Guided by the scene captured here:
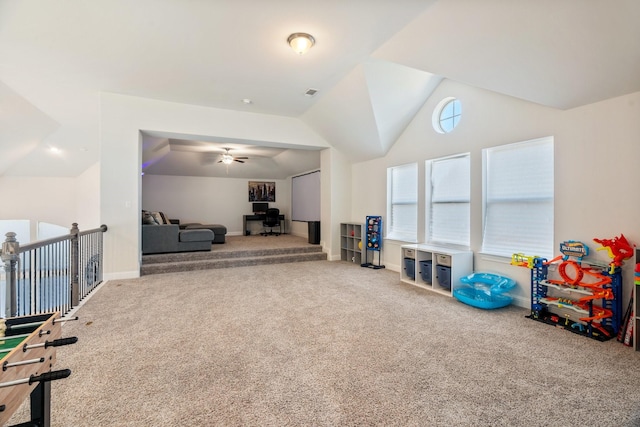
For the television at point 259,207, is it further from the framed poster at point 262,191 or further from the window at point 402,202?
the window at point 402,202

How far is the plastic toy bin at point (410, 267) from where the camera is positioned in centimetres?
470

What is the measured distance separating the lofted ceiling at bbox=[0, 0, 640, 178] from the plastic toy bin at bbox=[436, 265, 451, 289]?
233 centimetres

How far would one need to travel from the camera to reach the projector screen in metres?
8.80

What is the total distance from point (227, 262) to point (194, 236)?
0.95 m

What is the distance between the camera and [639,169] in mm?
2654

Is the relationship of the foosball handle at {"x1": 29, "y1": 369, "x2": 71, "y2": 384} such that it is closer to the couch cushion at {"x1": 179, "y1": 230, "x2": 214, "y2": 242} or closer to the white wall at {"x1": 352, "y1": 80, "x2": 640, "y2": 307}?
the white wall at {"x1": 352, "y1": 80, "x2": 640, "y2": 307}

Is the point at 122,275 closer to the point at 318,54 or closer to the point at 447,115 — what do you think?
the point at 318,54

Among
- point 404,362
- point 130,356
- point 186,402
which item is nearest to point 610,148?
point 404,362

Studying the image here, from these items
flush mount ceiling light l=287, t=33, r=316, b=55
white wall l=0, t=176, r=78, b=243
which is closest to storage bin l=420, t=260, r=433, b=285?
flush mount ceiling light l=287, t=33, r=316, b=55

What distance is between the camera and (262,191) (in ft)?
35.1

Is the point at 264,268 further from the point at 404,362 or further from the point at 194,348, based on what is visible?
the point at 404,362

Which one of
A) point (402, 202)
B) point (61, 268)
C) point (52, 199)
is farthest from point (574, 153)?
point (52, 199)

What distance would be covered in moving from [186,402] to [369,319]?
1.94m

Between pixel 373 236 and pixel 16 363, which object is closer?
pixel 16 363
